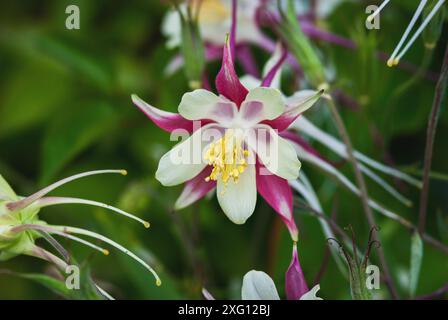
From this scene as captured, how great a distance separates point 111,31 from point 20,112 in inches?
5.8

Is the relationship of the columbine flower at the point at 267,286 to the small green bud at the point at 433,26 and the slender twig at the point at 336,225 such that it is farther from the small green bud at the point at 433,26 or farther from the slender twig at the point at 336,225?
the small green bud at the point at 433,26

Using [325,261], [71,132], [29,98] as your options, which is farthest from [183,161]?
[29,98]

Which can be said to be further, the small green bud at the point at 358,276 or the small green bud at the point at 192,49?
the small green bud at the point at 192,49

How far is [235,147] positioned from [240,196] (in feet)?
0.11

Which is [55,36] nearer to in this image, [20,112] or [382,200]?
[20,112]

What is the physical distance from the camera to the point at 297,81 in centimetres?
72

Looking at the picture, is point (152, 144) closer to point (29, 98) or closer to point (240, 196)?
point (29, 98)

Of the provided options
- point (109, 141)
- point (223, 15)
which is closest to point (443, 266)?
point (223, 15)

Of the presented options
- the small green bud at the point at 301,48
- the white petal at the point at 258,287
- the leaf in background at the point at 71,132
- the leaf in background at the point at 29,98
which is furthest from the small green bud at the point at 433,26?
the leaf in background at the point at 29,98

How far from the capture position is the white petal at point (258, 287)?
511 mm

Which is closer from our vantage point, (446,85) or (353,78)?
(446,85)

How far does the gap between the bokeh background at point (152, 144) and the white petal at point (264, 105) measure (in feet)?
0.29

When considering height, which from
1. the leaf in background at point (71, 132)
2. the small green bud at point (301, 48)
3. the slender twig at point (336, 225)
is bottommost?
the slender twig at point (336, 225)

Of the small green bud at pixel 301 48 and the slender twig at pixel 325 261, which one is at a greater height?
the small green bud at pixel 301 48
